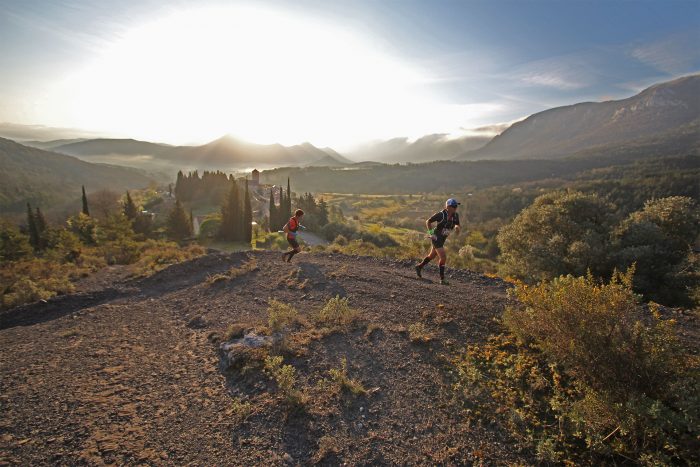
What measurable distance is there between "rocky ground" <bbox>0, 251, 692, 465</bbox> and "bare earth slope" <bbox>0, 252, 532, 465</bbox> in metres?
0.02

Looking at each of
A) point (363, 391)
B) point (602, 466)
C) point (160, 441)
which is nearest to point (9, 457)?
point (160, 441)

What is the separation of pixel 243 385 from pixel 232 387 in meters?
0.20

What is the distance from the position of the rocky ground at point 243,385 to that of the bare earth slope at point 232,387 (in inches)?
1.0

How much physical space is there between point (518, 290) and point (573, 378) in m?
2.04

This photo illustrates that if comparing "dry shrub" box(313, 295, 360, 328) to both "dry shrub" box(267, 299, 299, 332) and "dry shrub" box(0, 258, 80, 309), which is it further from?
"dry shrub" box(0, 258, 80, 309)

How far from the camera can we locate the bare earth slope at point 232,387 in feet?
15.6

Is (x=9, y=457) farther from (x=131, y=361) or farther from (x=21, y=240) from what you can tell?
(x=21, y=240)

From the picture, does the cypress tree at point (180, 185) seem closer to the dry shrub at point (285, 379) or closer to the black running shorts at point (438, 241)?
the black running shorts at point (438, 241)

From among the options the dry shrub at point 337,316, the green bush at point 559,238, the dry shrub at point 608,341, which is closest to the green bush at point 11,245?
the dry shrub at point 337,316

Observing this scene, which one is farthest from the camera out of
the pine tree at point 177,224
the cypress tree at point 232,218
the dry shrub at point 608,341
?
the pine tree at point 177,224

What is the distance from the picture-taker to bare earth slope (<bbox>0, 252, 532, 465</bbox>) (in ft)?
15.6

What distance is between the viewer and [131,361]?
7.40m

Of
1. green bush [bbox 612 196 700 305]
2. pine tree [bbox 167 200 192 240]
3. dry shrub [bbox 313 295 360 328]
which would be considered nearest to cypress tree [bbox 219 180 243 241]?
pine tree [bbox 167 200 192 240]

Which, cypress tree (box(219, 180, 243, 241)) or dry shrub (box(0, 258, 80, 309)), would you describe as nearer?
dry shrub (box(0, 258, 80, 309))
